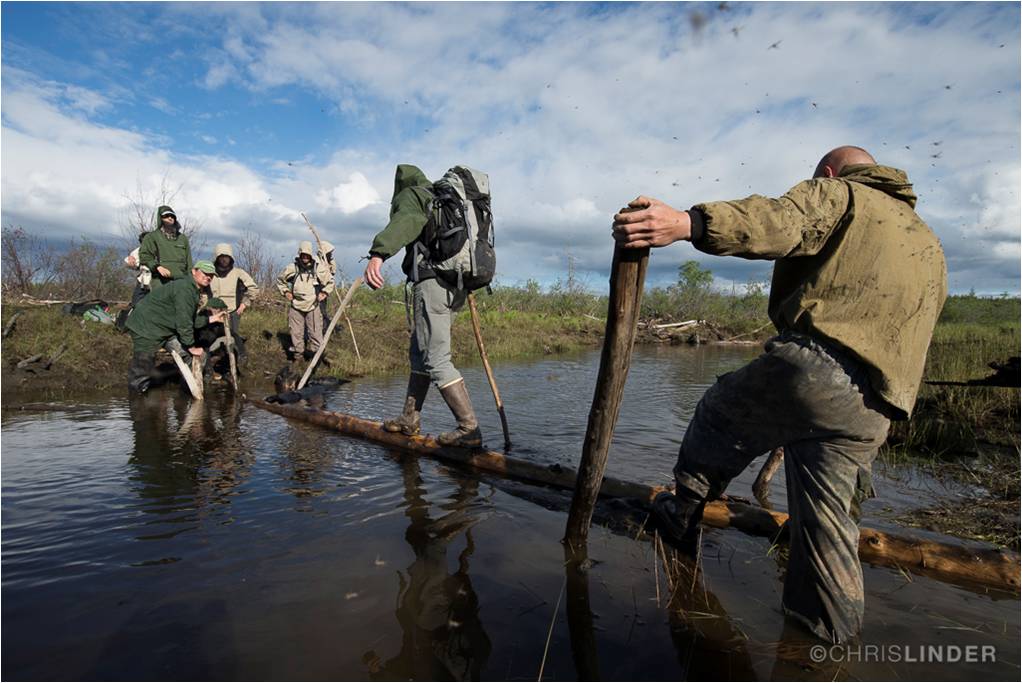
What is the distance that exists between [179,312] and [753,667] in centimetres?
864

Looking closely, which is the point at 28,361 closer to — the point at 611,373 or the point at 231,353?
the point at 231,353

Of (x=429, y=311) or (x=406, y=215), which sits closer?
(x=406, y=215)

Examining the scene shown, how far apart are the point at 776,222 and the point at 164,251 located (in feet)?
31.5

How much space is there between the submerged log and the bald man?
890 millimetres

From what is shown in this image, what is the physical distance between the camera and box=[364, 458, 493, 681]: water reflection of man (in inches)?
79.8

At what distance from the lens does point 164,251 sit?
8.85m

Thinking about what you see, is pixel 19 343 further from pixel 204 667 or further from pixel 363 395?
pixel 204 667

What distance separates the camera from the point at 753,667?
81.8 inches

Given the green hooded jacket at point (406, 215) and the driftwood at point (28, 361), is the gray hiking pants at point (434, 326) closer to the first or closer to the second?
the green hooded jacket at point (406, 215)

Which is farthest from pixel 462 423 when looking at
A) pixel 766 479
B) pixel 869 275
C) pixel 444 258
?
pixel 869 275

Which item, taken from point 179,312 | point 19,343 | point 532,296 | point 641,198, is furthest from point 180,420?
point 532,296

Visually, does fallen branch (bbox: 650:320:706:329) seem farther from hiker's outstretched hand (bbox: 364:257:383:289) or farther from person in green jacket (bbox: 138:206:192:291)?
hiker's outstretched hand (bbox: 364:257:383:289)

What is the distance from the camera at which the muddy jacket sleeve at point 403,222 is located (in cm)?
400

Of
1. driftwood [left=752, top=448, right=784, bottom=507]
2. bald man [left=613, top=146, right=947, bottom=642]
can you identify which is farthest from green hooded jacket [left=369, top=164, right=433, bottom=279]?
driftwood [left=752, top=448, right=784, bottom=507]
